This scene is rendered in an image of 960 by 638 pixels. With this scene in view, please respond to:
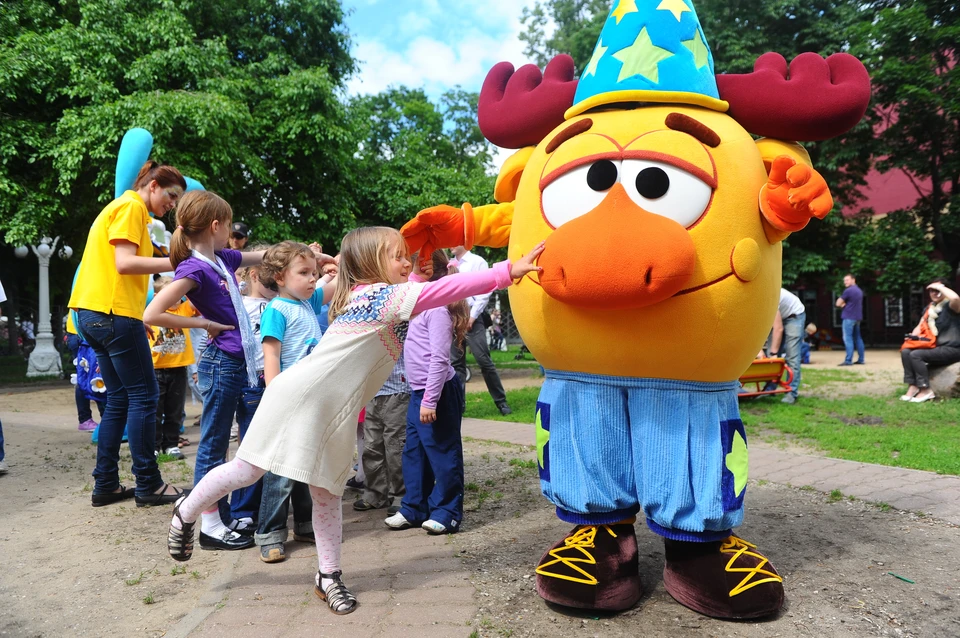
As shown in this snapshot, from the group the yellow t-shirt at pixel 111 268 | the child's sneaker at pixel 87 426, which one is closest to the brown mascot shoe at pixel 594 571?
the yellow t-shirt at pixel 111 268

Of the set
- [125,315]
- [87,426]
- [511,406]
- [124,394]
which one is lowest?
[511,406]

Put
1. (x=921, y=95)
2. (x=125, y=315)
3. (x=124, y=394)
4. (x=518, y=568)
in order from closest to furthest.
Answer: (x=518, y=568)
(x=125, y=315)
(x=124, y=394)
(x=921, y=95)

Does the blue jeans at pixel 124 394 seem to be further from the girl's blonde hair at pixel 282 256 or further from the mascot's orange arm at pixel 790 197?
the mascot's orange arm at pixel 790 197

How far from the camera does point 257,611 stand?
292 cm

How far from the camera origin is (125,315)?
436cm

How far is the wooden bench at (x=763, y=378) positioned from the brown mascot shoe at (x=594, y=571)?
633cm

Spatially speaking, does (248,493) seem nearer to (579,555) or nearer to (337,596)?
(337,596)

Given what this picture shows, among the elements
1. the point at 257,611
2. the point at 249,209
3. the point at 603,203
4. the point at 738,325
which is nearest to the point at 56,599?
the point at 257,611

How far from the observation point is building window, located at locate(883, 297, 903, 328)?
25562 millimetres

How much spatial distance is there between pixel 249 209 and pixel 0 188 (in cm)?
423

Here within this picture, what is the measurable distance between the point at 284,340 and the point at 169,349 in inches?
128

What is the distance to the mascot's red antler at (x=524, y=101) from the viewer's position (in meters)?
3.37

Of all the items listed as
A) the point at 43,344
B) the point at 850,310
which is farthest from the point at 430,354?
the point at 43,344

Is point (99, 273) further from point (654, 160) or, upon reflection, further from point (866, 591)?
point (866, 591)
